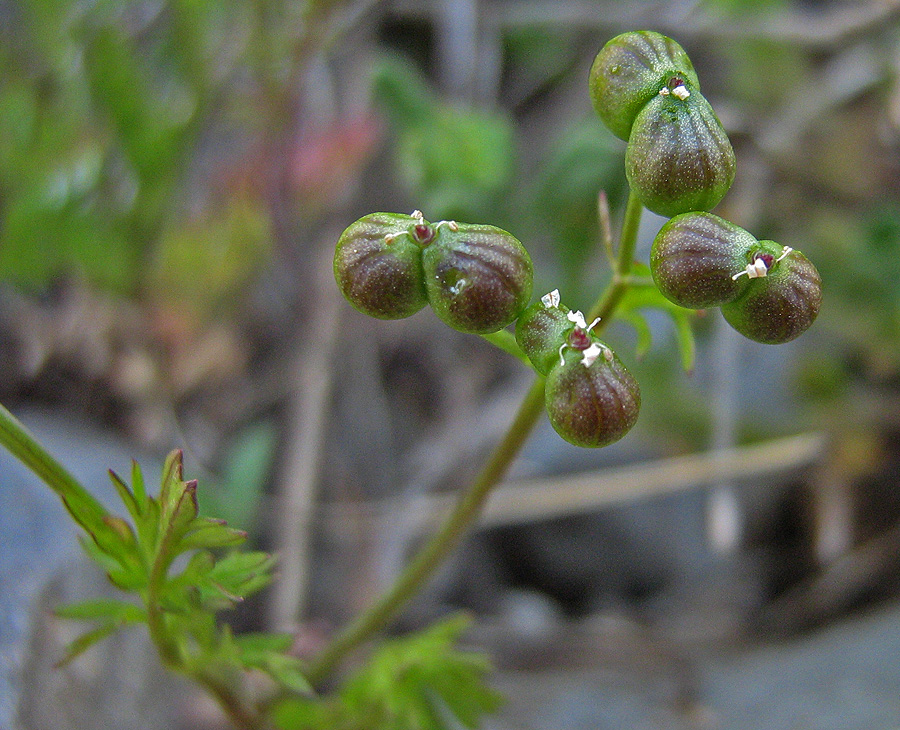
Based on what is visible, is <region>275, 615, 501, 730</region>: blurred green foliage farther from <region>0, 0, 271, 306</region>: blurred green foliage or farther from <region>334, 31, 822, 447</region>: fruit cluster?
<region>0, 0, 271, 306</region>: blurred green foliage

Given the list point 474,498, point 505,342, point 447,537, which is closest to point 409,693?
point 447,537

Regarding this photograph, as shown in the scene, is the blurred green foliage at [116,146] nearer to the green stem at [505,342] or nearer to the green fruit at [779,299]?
the green stem at [505,342]

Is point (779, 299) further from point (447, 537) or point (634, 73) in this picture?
point (447, 537)

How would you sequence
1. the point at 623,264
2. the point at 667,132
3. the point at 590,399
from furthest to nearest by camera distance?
the point at 623,264, the point at 667,132, the point at 590,399

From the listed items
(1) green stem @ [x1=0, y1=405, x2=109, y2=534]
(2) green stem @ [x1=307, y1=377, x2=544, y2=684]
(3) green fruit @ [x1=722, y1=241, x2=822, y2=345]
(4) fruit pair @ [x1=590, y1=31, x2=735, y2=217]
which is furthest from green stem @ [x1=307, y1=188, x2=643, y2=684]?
(1) green stem @ [x1=0, y1=405, x2=109, y2=534]

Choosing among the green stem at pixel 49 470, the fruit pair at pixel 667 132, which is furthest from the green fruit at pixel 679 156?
the green stem at pixel 49 470

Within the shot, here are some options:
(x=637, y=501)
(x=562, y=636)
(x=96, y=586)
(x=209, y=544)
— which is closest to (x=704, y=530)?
(x=637, y=501)
